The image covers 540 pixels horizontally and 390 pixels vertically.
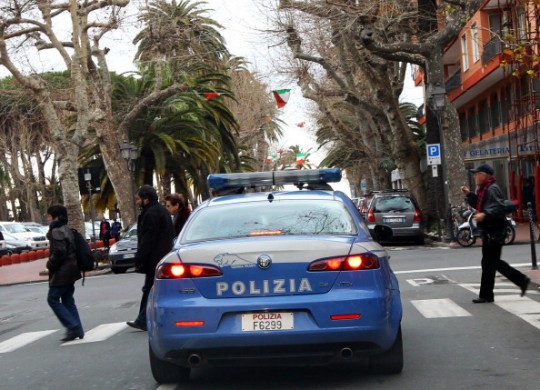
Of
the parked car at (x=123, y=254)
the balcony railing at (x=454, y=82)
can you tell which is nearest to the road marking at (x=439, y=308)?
the parked car at (x=123, y=254)

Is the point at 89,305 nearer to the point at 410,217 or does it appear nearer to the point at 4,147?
→ the point at 410,217

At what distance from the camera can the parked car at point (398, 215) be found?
28.6m

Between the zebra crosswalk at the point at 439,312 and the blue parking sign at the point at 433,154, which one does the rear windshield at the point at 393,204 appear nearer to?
the blue parking sign at the point at 433,154

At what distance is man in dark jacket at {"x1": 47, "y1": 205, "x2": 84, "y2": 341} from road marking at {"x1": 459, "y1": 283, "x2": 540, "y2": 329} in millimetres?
5102

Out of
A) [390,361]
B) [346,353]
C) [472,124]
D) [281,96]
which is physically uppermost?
[281,96]

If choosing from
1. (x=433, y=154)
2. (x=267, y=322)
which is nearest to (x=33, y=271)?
(x=433, y=154)

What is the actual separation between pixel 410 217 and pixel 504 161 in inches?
556

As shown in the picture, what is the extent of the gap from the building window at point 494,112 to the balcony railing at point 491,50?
14.4ft

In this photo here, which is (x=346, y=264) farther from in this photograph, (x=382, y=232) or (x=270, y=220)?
(x=382, y=232)

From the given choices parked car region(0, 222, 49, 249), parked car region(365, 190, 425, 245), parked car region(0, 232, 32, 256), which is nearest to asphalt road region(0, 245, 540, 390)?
parked car region(365, 190, 425, 245)

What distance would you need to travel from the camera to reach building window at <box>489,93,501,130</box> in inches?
1593

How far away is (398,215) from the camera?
2877cm

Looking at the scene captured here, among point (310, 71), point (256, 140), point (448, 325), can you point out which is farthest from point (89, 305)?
point (256, 140)

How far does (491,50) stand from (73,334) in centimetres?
2678
